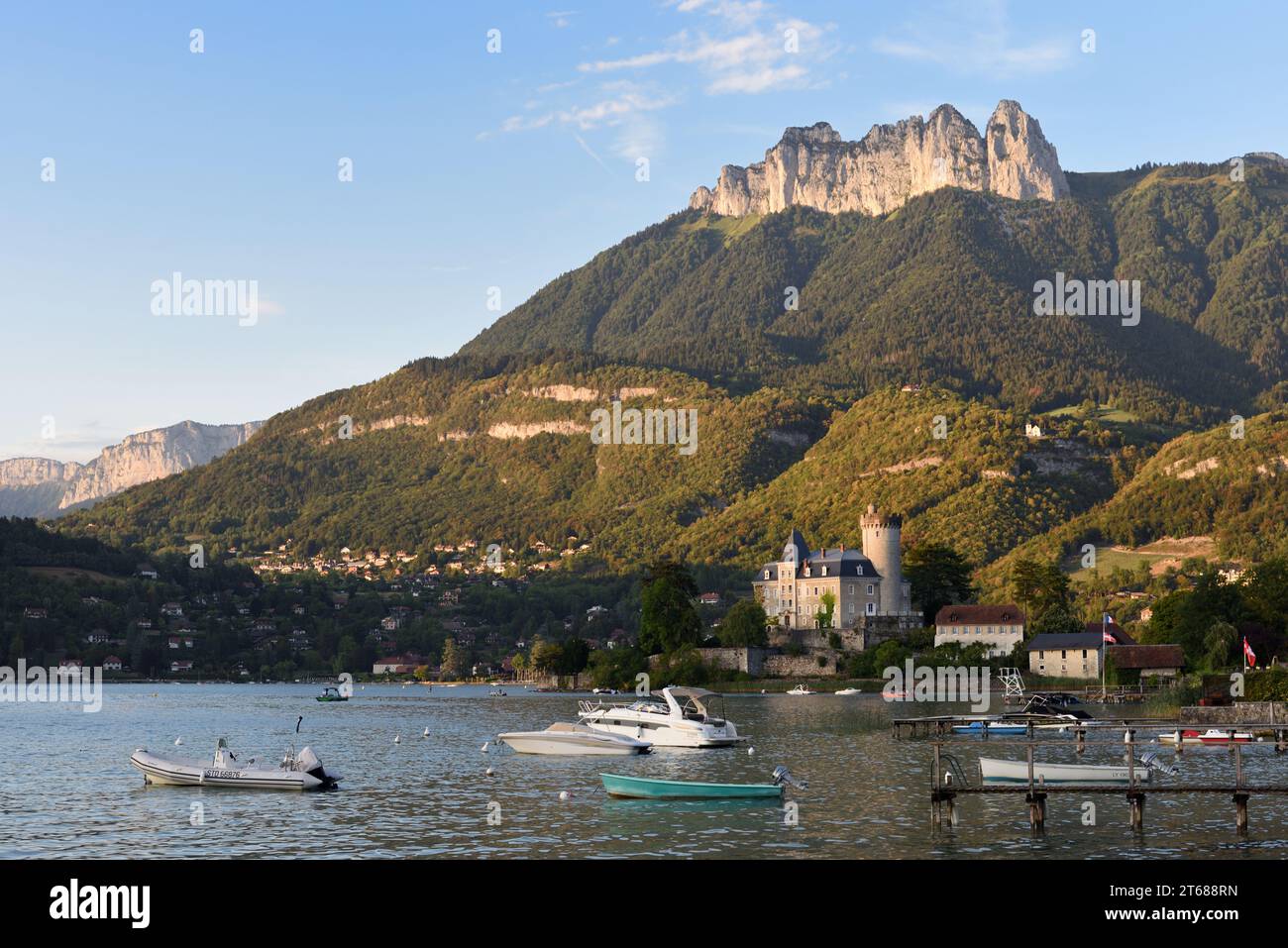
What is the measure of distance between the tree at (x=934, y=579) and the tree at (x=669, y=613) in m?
26.1

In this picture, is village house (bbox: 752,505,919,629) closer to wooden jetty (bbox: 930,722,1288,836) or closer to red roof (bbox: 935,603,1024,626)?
red roof (bbox: 935,603,1024,626)

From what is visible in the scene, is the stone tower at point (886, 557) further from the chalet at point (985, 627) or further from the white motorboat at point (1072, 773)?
the white motorboat at point (1072, 773)

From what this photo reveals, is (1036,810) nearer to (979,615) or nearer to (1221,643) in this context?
(1221,643)

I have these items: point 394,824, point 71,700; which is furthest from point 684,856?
point 71,700

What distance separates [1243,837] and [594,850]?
1783cm

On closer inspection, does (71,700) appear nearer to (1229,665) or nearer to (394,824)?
(1229,665)

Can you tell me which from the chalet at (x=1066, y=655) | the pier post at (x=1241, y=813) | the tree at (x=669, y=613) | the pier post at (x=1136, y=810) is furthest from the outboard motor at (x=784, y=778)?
the tree at (x=669, y=613)

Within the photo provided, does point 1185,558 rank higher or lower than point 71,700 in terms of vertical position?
higher

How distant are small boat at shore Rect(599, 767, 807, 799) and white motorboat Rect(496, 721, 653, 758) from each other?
21.4 metres

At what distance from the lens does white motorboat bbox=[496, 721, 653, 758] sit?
245 feet

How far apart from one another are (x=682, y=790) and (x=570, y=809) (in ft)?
13.4

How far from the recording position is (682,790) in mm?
51750

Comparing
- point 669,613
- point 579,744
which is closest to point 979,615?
point 669,613

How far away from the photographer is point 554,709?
122000mm
